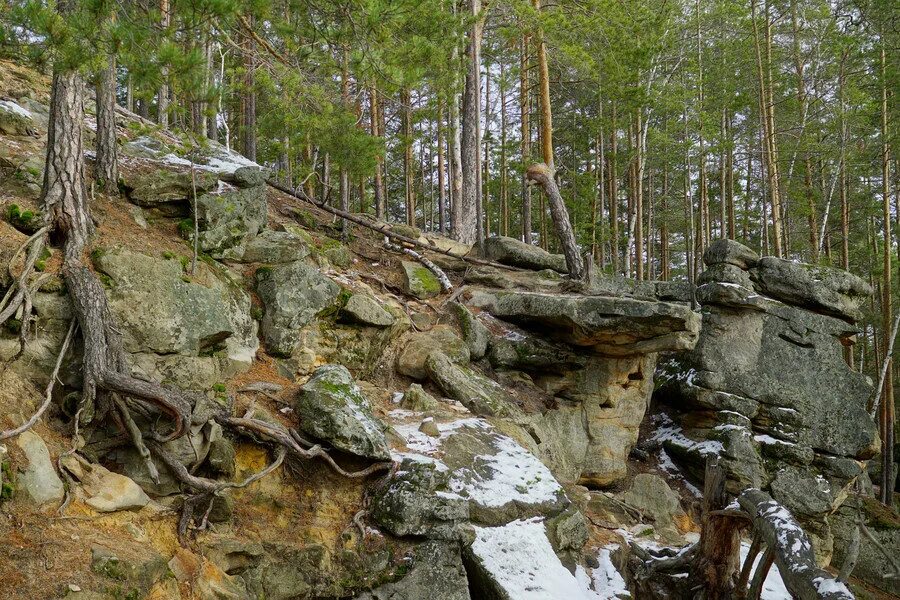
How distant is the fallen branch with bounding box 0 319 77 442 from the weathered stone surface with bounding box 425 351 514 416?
186 inches

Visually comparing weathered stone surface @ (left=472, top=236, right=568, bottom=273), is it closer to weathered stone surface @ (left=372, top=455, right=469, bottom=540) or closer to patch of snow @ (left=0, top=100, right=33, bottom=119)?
weathered stone surface @ (left=372, top=455, right=469, bottom=540)

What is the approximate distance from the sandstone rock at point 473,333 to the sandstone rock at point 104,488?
5943 millimetres

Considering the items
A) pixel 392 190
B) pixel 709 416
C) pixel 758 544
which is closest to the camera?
pixel 758 544

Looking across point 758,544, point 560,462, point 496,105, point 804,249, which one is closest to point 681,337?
point 560,462

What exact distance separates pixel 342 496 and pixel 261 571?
108 cm

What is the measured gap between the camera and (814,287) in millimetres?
12383

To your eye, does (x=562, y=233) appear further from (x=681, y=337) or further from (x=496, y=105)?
(x=496, y=105)

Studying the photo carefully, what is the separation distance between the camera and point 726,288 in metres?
12.1

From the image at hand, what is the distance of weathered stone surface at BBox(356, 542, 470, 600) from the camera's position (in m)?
5.01

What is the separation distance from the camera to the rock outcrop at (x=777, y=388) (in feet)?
36.9

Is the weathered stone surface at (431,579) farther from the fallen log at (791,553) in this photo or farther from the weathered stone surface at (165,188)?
the weathered stone surface at (165,188)

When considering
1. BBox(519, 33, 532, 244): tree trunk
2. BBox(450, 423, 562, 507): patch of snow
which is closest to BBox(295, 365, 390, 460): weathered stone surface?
BBox(450, 423, 562, 507): patch of snow

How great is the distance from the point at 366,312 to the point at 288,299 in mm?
1307

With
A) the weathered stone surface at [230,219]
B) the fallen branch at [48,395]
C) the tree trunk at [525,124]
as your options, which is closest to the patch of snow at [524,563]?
the fallen branch at [48,395]
